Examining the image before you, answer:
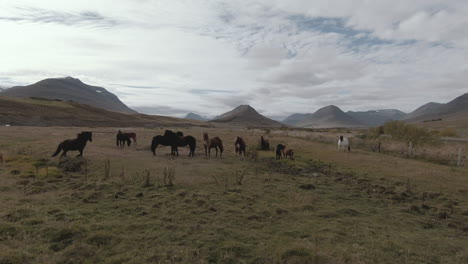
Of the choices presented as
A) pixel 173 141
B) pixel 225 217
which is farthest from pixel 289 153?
pixel 225 217

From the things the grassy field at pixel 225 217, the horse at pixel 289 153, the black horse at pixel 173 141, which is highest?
the black horse at pixel 173 141

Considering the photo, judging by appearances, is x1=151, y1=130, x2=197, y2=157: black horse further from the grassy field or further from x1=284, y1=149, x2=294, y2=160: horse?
x1=284, y1=149, x2=294, y2=160: horse

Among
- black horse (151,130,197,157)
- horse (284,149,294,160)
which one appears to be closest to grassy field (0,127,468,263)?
black horse (151,130,197,157)

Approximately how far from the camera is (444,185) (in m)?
14.1

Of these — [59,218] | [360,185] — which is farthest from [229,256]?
[360,185]

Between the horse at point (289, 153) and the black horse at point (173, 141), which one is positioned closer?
the black horse at point (173, 141)

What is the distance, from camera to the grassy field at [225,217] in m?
6.37

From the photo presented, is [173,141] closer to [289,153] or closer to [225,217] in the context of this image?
[289,153]

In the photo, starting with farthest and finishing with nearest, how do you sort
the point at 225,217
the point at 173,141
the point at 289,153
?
the point at 289,153 < the point at 173,141 < the point at 225,217

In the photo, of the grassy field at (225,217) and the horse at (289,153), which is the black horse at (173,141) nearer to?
the grassy field at (225,217)

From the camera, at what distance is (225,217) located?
866 centimetres

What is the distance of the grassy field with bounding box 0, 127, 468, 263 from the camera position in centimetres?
637

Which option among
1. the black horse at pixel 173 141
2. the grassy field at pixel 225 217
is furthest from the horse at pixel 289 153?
the black horse at pixel 173 141

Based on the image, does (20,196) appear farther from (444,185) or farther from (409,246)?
(444,185)
